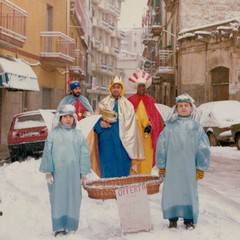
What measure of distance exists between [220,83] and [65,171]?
68.7ft

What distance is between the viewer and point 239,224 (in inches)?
248

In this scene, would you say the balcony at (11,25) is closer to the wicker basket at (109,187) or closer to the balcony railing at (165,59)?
the wicker basket at (109,187)

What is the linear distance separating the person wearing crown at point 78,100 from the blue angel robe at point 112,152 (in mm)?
1674

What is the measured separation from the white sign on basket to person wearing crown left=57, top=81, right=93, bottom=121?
3619mm

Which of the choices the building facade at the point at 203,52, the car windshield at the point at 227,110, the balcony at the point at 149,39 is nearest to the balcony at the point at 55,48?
the building facade at the point at 203,52

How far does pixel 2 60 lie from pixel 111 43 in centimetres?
5552

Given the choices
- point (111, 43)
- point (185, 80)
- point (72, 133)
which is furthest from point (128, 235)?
point (111, 43)

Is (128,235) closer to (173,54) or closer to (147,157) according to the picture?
(147,157)

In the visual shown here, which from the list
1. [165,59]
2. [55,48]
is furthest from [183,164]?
[165,59]

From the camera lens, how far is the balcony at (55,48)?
78.2ft

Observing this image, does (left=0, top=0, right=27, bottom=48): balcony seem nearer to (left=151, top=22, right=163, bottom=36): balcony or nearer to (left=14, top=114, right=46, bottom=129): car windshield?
(left=14, top=114, right=46, bottom=129): car windshield

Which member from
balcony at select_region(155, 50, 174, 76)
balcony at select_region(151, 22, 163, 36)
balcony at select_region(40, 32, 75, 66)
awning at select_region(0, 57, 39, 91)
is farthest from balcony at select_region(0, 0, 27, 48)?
balcony at select_region(151, 22, 163, 36)

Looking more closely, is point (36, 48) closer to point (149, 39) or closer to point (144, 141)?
point (144, 141)

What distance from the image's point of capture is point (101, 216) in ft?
21.4
